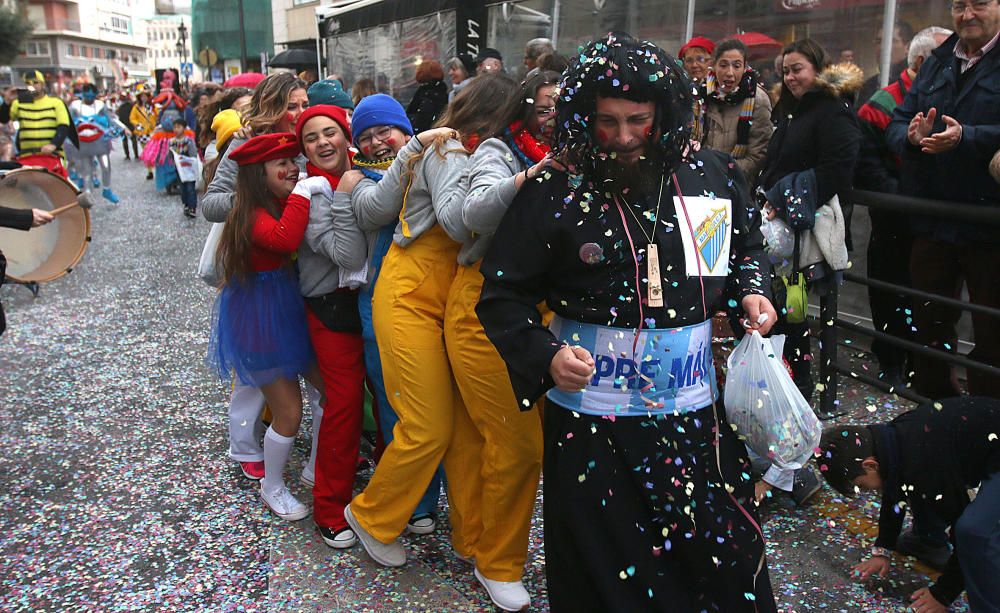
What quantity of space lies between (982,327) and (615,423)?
8.03 feet

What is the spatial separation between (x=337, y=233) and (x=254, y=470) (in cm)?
146

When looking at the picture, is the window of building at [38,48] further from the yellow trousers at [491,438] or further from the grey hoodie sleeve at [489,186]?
the grey hoodie sleeve at [489,186]

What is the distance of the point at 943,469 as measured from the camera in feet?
8.58

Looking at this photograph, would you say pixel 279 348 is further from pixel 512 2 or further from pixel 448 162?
pixel 512 2

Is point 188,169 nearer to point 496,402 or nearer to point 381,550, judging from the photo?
point 381,550

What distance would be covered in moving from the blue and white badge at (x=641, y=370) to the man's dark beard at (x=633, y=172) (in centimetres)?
37

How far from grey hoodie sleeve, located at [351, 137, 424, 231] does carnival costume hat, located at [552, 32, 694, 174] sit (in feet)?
2.92

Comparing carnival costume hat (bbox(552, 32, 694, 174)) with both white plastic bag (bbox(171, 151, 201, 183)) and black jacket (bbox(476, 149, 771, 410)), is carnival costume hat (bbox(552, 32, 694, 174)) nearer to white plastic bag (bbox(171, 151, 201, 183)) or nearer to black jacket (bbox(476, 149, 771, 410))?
black jacket (bbox(476, 149, 771, 410))

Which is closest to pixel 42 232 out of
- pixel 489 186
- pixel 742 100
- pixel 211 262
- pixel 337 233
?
pixel 211 262

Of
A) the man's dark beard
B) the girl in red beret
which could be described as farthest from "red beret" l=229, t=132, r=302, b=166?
the man's dark beard

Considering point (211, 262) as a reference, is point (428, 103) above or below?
above

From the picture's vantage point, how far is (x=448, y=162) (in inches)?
111

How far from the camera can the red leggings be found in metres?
3.48

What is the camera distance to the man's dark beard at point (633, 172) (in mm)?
2150
